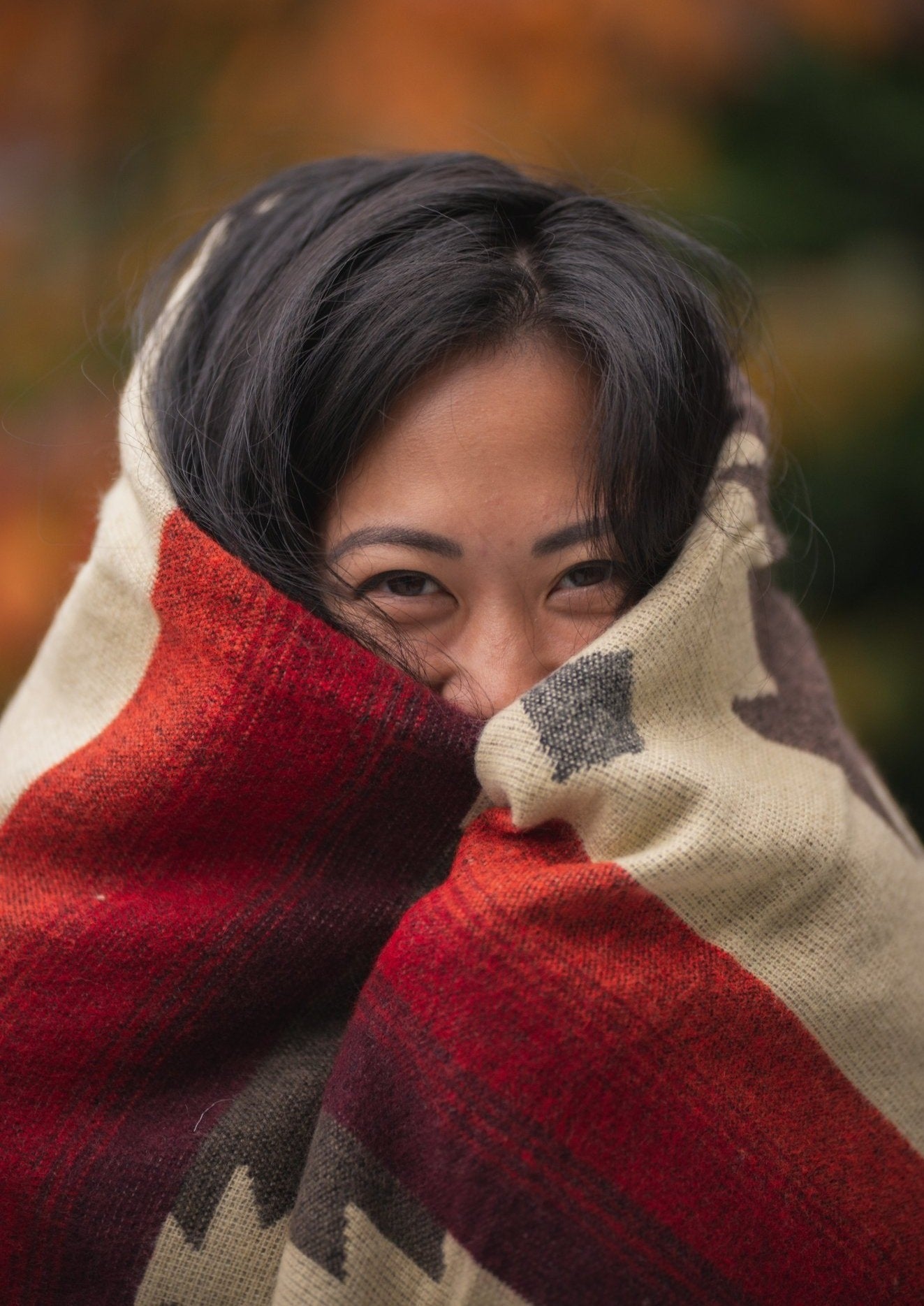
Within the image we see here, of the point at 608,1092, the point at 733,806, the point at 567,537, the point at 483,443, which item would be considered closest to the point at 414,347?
the point at 483,443

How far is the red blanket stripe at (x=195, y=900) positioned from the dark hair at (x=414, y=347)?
0.13 m

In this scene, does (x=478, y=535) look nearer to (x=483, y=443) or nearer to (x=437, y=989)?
(x=483, y=443)

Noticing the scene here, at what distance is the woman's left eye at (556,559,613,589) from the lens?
1051mm

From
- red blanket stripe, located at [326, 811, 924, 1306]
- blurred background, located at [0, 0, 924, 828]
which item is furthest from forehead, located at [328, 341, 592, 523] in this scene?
blurred background, located at [0, 0, 924, 828]

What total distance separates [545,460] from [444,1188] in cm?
59

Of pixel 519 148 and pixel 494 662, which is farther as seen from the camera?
pixel 519 148

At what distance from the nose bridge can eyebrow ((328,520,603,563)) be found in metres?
0.06

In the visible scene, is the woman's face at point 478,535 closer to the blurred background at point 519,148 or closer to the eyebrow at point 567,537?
the eyebrow at point 567,537

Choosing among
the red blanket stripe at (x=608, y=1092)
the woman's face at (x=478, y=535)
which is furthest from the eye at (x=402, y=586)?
the red blanket stripe at (x=608, y=1092)

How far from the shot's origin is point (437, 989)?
0.86 m

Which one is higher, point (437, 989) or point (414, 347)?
point (414, 347)

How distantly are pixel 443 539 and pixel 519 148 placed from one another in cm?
118

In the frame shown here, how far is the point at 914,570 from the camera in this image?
7.88 ft

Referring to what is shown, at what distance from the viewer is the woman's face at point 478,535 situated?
100cm
